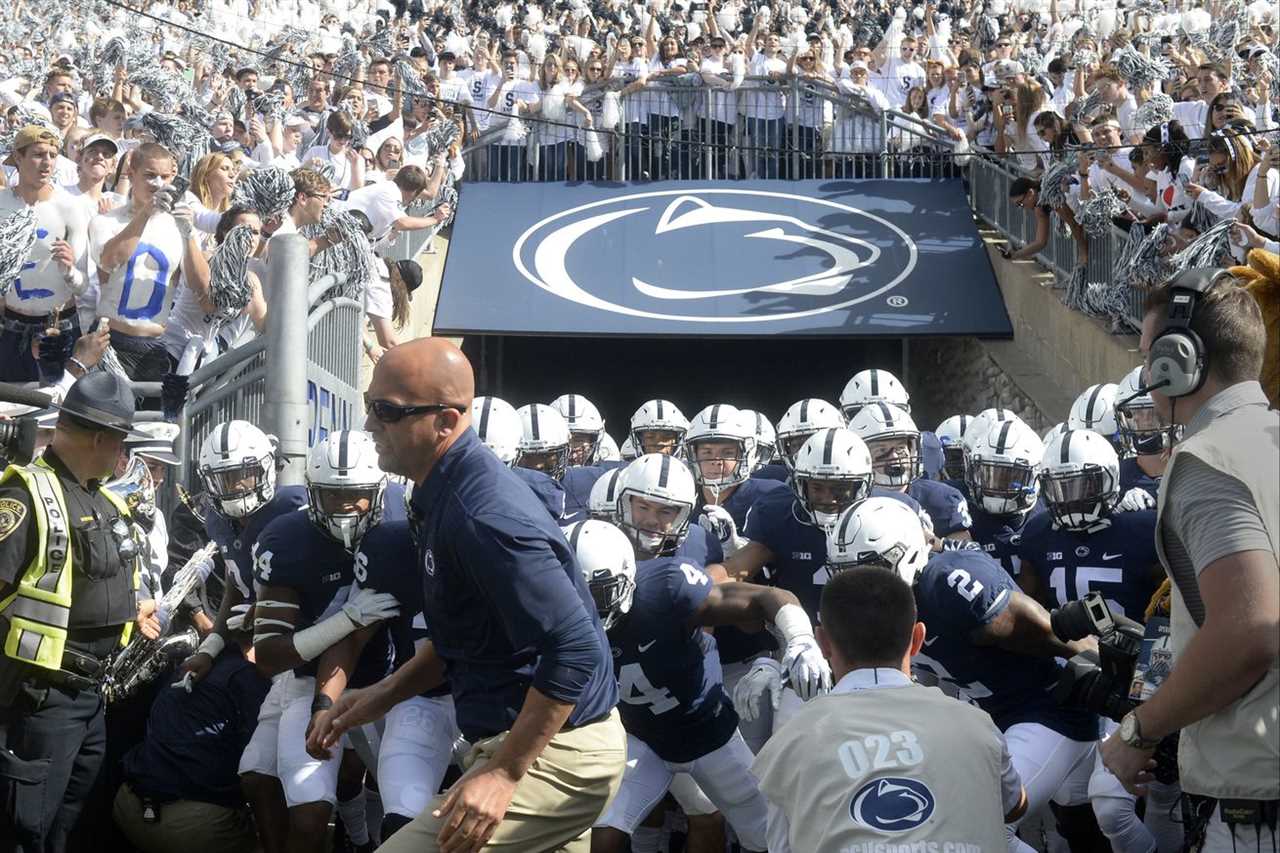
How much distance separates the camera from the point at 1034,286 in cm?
1440

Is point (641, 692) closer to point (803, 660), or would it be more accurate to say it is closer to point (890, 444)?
point (803, 660)

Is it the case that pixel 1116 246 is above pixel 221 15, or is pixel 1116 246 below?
below

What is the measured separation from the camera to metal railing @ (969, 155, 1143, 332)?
12.4m

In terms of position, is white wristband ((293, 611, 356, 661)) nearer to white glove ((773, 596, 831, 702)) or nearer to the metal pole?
white glove ((773, 596, 831, 702))

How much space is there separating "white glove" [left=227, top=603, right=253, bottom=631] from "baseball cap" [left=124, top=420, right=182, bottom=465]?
2.93 ft

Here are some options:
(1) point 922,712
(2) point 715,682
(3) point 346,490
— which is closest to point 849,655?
(1) point 922,712

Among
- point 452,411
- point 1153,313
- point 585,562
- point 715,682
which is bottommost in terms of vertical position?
point 715,682

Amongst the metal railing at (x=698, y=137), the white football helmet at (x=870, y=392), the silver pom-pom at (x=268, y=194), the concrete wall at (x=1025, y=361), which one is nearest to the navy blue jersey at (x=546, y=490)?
the white football helmet at (x=870, y=392)

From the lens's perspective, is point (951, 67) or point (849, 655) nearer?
point (849, 655)

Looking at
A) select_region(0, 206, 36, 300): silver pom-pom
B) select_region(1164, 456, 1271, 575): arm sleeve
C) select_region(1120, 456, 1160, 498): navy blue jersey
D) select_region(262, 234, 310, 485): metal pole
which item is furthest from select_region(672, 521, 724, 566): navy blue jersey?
select_region(0, 206, 36, 300): silver pom-pom

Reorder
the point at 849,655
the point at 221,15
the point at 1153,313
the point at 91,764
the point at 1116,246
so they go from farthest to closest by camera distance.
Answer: the point at 221,15
the point at 1116,246
the point at 91,764
the point at 849,655
the point at 1153,313

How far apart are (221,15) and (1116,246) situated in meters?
14.0

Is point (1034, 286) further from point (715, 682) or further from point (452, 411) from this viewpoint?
point (452, 411)

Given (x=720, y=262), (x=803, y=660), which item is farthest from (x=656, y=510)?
(x=720, y=262)
